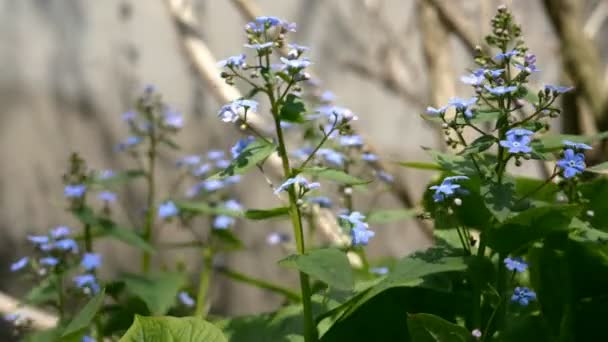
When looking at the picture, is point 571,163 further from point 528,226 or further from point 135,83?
point 135,83

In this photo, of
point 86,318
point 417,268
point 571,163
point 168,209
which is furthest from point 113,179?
point 571,163

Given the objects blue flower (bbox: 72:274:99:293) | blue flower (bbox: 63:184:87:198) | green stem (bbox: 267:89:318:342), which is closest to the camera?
green stem (bbox: 267:89:318:342)

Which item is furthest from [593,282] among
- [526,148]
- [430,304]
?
[526,148]

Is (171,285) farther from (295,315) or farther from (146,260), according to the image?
(295,315)

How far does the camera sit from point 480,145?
795 mm

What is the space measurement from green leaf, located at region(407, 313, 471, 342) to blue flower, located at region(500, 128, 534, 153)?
0.18 metres

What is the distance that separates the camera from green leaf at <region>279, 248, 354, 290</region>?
0.78m

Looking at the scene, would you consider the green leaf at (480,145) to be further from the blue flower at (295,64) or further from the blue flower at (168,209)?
the blue flower at (168,209)

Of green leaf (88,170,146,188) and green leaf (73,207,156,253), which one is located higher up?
green leaf (88,170,146,188)

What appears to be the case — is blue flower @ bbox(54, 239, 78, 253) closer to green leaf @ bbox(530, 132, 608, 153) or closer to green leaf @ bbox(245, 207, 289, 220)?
green leaf @ bbox(245, 207, 289, 220)

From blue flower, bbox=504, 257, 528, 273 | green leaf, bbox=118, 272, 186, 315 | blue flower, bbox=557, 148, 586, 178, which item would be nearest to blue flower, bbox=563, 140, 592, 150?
blue flower, bbox=557, 148, 586, 178

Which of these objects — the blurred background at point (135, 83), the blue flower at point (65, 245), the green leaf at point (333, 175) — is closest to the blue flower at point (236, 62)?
the green leaf at point (333, 175)

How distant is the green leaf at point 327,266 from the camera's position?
0.78 m

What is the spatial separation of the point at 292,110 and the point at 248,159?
67mm
